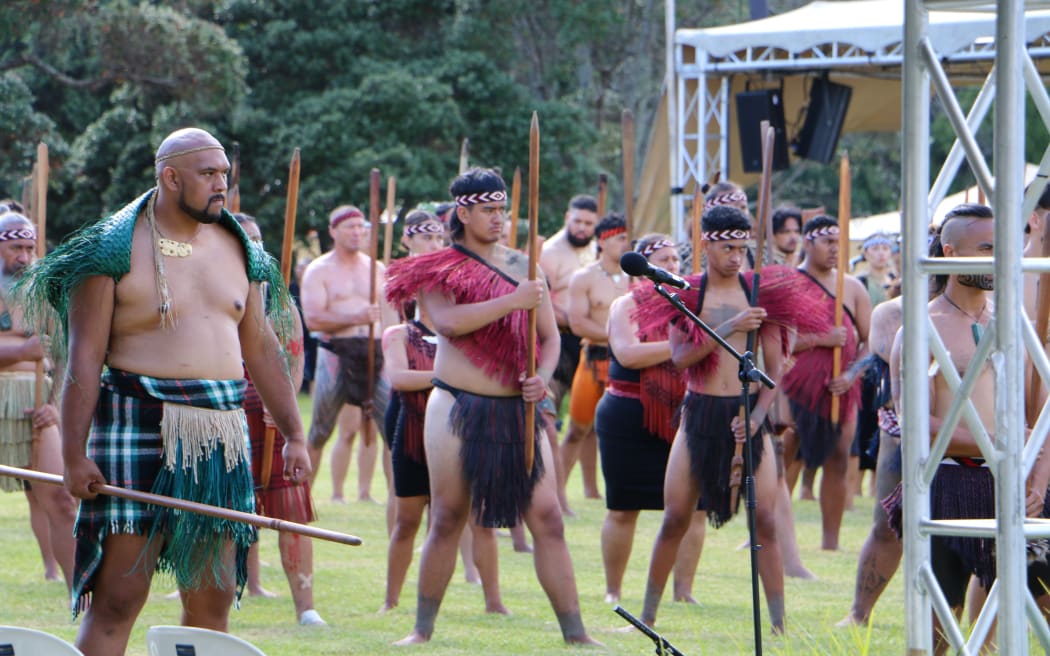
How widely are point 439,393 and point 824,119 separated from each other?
10.4m

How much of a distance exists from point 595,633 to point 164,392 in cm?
274

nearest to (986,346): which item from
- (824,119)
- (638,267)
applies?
(638,267)

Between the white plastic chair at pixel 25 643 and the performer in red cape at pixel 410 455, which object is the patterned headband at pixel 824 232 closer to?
the performer in red cape at pixel 410 455

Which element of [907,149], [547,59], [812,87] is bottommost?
[907,149]

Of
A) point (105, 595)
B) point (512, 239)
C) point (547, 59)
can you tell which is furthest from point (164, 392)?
point (547, 59)

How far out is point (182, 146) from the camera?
15.9ft

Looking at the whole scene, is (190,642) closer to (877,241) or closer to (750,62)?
(877,241)

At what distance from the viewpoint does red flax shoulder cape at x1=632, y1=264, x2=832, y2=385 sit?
6.86 meters

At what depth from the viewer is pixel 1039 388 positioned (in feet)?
17.5

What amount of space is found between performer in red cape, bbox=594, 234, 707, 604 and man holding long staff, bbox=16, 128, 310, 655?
269 centimetres

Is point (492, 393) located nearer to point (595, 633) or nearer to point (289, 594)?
point (595, 633)

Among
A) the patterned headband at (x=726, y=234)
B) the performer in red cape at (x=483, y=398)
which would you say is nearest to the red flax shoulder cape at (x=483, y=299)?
the performer in red cape at (x=483, y=398)

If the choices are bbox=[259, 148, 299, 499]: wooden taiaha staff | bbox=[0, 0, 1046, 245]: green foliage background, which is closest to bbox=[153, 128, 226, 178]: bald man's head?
bbox=[259, 148, 299, 499]: wooden taiaha staff

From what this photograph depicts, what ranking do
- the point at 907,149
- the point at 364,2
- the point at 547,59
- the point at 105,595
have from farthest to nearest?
1. the point at 547,59
2. the point at 364,2
3. the point at 105,595
4. the point at 907,149
